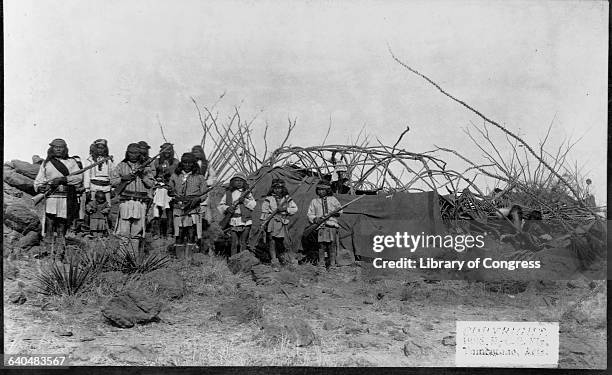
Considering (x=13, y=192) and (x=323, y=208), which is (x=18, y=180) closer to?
(x=13, y=192)

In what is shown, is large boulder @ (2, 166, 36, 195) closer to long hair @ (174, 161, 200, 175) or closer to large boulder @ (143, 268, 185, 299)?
long hair @ (174, 161, 200, 175)

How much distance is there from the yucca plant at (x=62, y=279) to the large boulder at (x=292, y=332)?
1697mm

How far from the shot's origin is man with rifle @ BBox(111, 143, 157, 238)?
22.3ft

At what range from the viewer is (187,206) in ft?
23.4

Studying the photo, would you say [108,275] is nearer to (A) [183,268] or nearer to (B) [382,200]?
(A) [183,268]

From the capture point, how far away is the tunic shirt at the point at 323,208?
708 cm

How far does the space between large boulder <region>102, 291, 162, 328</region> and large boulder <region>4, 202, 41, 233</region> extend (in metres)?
1.44

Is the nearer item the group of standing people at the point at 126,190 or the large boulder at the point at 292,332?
the large boulder at the point at 292,332

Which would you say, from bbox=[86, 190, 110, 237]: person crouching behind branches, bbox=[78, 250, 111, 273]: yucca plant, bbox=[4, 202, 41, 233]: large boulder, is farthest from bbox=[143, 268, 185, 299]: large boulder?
bbox=[4, 202, 41, 233]: large boulder

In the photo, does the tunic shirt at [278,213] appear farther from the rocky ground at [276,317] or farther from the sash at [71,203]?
the sash at [71,203]

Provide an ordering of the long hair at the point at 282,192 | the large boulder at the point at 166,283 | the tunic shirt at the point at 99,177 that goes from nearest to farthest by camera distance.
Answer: the large boulder at the point at 166,283
the tunic shirt at the point at 99,177
the long hair at the point at 282,192

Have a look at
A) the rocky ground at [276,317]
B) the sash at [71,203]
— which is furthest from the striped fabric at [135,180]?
the rocky ground at [276,317]

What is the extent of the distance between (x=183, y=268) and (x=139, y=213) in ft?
2.28

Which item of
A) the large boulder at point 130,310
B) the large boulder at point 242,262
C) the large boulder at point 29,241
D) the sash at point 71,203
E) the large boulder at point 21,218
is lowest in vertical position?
the large boulder at point 130,310
